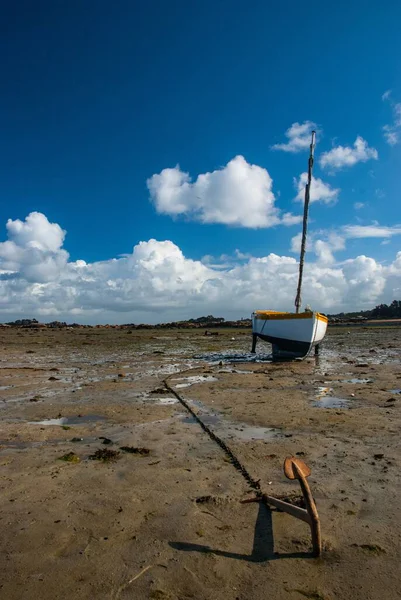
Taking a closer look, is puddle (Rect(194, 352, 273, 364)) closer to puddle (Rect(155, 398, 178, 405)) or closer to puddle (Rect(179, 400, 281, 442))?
puddle (Rect(155, 398, 178, 405))

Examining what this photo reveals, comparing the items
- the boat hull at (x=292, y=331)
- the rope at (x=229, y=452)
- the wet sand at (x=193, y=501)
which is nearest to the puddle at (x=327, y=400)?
the wet sand at (x=193, y=501)

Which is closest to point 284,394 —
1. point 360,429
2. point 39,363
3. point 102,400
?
point 360,429

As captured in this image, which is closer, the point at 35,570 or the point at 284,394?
the point at 35,570

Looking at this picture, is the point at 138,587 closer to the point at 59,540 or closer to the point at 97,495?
the point at 59,540

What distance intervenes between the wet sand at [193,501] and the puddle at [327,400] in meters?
0.12

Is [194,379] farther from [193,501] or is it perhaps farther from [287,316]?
[193,501]

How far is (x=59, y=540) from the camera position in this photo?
3648 mm

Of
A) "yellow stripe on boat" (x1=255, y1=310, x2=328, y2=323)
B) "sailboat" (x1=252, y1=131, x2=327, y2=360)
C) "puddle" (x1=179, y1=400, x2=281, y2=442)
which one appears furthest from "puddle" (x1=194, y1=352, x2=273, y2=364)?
"puddle" (x1=179, y1=400, x2=281, y2=442)

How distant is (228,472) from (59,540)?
229 centimetres

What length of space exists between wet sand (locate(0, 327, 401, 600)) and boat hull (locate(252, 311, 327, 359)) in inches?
378

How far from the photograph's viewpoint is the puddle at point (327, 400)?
30.0ft

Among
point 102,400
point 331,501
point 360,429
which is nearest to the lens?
point 331,501

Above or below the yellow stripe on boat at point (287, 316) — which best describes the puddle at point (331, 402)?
below

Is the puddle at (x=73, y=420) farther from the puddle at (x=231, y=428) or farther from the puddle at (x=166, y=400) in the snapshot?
the puddle at (x=166, y=400)
